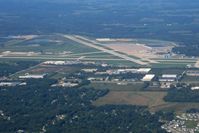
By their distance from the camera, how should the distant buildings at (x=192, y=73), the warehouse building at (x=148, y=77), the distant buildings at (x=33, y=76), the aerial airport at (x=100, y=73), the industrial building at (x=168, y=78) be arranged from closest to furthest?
the aerial airport at (x=100, y=73)
the industrial building at (x=168, y=78)
the warehouse building at (x=148, y=77)
the distant buildings at (x=192, y=73)
the distant buildings at (x=33, y=76)

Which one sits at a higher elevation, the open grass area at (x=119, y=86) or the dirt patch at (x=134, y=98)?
the open grass area at (x=119, y=86)

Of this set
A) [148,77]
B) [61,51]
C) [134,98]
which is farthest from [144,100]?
[61,51]

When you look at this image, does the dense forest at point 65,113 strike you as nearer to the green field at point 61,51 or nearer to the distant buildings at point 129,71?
the distant buildings at point 129,71

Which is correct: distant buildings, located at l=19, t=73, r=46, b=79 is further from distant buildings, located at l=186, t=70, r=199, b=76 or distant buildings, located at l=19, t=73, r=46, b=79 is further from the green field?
distant buildings, located at l=186, t=70, r=199, b=76

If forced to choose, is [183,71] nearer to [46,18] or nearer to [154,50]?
[154,50]

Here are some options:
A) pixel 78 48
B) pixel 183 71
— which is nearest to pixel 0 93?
pixel 183 71

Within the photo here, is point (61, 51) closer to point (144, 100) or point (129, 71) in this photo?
point (129, 71)

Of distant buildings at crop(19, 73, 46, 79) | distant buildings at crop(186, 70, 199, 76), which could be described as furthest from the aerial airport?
distant buildings at crop(186, 70, 199, 76)

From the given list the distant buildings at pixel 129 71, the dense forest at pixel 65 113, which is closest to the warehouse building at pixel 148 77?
the distant buildings at pixel 129 71
